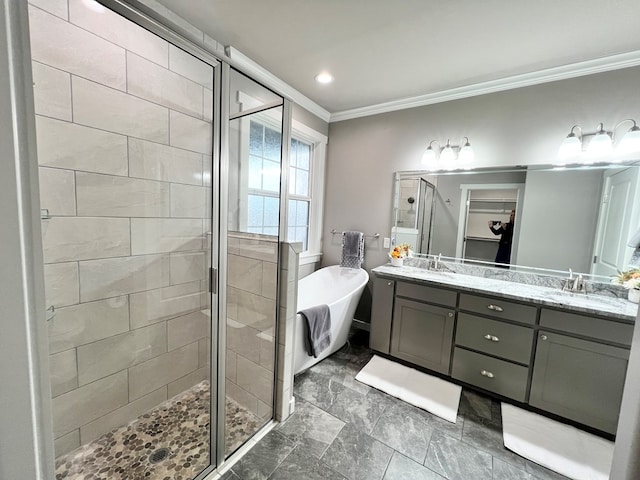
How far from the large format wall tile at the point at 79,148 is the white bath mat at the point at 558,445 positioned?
9.78 feet

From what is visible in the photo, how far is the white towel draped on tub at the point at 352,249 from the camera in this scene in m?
3.12

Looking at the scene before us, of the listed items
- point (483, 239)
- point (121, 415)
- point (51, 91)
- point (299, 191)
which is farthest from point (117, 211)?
point (483, 239)

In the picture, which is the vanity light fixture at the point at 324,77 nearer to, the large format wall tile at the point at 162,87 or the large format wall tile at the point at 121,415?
the large format wall tile at the point at 162,87

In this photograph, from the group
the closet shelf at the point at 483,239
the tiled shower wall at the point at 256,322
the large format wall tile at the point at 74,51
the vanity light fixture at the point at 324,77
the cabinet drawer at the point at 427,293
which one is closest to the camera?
the large format wall tile at the point at 74,51

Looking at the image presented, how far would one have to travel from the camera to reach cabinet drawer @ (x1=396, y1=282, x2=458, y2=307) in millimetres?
2236

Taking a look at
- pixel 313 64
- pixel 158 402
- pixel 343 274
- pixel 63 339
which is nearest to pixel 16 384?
pixel 63 339

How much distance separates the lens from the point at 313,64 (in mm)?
2232

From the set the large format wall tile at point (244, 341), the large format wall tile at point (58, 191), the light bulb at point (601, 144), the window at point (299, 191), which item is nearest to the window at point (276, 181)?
the window at point (299, 191)

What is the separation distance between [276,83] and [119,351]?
2.47 metres

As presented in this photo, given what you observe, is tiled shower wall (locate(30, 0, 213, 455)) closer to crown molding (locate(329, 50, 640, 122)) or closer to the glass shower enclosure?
the glass shower enclosure

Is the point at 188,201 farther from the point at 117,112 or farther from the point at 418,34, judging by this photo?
the point at 418,34

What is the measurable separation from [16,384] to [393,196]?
116 inches

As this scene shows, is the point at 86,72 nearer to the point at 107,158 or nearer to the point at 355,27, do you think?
the point at 107,158

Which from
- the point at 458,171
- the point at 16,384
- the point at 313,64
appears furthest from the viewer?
the point at 458,171
